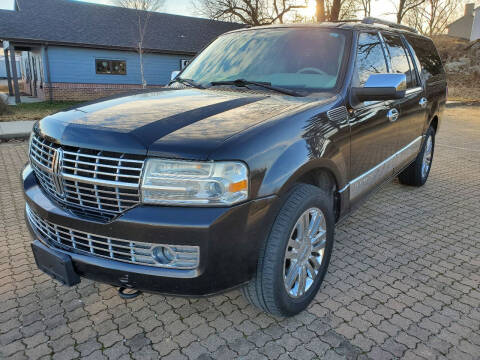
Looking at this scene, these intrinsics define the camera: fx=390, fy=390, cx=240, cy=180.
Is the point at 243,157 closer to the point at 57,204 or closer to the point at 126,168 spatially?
the point at 126,168

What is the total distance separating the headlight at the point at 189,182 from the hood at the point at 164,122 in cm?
6

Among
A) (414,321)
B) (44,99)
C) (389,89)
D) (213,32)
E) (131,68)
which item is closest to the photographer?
(414,321)

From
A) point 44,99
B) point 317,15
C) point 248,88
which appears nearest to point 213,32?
point 317,15

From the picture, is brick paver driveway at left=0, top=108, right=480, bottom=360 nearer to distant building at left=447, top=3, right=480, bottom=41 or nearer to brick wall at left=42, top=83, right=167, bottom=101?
brick wall at left=42, top=83, right=167, bottom=101

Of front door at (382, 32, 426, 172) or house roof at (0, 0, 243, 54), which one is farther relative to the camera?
house roof at (0, 0, 243, 54)

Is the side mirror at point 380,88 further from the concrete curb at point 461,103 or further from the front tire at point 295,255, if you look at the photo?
the concrete curb at point 461,103

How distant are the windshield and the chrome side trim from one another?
0.84 metres

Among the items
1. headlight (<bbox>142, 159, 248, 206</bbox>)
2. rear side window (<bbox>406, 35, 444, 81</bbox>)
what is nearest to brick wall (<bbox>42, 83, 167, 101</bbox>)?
rear side window (<bbox>406, 35, 444, 81</bbox>)

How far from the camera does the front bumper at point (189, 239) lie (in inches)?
76.4

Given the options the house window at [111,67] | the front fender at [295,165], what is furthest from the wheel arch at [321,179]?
the house window at [111,67]

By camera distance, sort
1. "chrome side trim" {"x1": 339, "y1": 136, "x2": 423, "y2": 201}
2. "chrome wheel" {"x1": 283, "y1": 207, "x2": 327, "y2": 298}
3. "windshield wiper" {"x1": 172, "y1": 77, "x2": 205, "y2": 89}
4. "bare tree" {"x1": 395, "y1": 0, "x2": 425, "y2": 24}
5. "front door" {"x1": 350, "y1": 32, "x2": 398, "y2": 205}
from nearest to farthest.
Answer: "chrome wheel" {"x1": 283, "y1": 207, "x2": 327, "y2": 298} → "front door" {"x1": 350, "y1": 32, "x2": 398, "y2": 205} → "chrome side trim" {"x1": 339, "y1": 136, "x2": 423, "y2": 201} → "windshield wiper" {"x1": 172, "y1": 77, "x2": 205, "y2": 89} → "bare tree" {"x1": 395, "y1": 0, "x2": 425, "y2": 24}

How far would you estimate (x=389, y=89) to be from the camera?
2861 mm

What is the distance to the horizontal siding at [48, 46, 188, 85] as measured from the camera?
19.2 metres

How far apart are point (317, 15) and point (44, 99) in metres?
15.8
